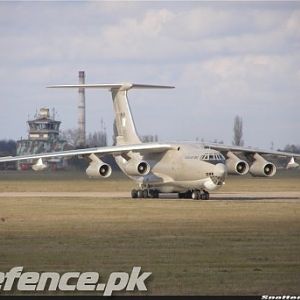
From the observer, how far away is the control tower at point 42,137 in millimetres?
107188

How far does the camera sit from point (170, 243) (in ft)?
66.8

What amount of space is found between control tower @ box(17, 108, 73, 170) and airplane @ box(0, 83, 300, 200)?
6316 cm

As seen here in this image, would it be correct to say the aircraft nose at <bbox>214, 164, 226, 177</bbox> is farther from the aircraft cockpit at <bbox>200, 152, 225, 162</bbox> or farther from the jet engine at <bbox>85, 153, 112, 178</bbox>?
the jet engine at <bbox>85, 153, 112, 178</bbox>

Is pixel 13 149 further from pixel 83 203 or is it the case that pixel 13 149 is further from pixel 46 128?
Answer: pixel 83 203

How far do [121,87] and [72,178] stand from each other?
22.1m

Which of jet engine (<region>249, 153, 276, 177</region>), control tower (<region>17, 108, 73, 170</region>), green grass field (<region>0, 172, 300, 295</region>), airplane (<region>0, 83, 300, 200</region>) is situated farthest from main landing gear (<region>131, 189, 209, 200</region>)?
control tower (<region>17, 108, 73, 170</region>)

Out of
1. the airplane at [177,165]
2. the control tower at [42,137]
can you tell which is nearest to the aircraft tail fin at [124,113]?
the airplane at [177,165]

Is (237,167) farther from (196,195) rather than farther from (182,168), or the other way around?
(182,168)

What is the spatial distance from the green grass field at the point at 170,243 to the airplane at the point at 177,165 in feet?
15.7

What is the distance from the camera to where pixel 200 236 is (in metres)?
21.9

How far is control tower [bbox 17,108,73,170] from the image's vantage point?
352 ft

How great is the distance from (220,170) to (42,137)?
2934 inches

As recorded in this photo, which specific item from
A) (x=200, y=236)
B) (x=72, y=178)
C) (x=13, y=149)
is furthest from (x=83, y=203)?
(x=13, y=149)

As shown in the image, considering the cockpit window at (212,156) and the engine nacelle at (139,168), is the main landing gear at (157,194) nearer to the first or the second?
the engine nacelle at (139,168)
